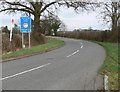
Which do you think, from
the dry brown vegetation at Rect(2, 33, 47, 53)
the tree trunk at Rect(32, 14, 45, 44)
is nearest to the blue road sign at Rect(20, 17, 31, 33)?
the dry brown vegetation at Rect(2, 33, 47, 53)

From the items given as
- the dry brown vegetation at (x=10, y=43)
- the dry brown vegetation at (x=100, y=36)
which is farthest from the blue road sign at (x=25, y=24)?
the dry brown vegetation at (x=100, y=36)

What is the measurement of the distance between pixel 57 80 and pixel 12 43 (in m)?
20.3

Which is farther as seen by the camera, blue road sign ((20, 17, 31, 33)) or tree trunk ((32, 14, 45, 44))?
tree trunk ((32, 14, 45, 44))

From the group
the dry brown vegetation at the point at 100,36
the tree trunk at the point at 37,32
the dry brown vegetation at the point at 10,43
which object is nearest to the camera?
the dry brown vegetation at the point at 10,43

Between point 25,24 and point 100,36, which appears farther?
point 100,36

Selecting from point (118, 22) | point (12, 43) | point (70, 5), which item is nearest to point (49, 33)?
point (118, 22)

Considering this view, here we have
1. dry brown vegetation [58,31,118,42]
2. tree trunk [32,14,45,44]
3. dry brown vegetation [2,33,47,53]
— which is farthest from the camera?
dry brown vegetation [58,31,118,42]

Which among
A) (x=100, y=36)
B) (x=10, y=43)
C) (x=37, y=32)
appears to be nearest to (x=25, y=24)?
(x=10, y=43)

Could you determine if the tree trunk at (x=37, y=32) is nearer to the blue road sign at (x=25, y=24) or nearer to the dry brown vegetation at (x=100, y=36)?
the blue road sign at (x=25, y=24)

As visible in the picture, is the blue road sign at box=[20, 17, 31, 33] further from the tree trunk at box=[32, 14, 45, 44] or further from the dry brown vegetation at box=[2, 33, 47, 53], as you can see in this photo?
the tree trunk at box=[32, 14, 45, 44]

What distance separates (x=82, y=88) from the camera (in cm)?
992

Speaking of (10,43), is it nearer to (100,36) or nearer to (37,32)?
(37,32)

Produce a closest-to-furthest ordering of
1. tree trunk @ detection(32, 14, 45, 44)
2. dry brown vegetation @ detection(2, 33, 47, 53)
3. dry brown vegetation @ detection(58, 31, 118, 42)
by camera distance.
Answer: dry brown vegetation @ detection(2, 33, 47, 53) → tree trunk @ detection(32, 14, 45, 44) → dry brown vegetation @ detection(58, 31, 118, 42)

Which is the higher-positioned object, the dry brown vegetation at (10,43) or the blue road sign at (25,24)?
the blue road sign at (25,24)
